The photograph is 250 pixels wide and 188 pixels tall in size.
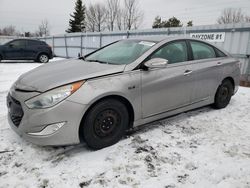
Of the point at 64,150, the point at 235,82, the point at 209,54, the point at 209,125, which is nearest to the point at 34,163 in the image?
the point at 64,150

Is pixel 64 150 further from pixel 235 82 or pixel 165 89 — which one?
pixel 235 82

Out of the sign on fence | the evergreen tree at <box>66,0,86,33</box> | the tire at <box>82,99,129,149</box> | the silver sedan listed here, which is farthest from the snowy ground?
the evergreen tree at <box>66,0,86,33</box>

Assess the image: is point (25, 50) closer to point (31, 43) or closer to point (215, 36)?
point (31, 43)

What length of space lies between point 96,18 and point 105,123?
44.5 m

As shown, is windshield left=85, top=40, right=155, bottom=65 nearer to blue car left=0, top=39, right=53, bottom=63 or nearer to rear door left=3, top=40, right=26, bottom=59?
blue car left=0, top=39, right=53, bottom=63

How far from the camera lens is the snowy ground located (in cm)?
219

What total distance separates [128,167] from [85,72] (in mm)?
1247

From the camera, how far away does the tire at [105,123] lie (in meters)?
2.54

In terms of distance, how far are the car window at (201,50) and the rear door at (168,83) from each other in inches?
9.0

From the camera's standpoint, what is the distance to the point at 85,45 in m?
15.5

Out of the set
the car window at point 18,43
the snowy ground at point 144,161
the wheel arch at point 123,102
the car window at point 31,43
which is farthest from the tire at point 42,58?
the wheel arch at point 123,102

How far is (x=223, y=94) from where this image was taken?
14.2ft

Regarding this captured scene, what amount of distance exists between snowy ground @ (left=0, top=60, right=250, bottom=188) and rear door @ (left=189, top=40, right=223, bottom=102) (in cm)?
70

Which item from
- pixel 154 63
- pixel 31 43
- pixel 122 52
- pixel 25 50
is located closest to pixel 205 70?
pixel 154 63
